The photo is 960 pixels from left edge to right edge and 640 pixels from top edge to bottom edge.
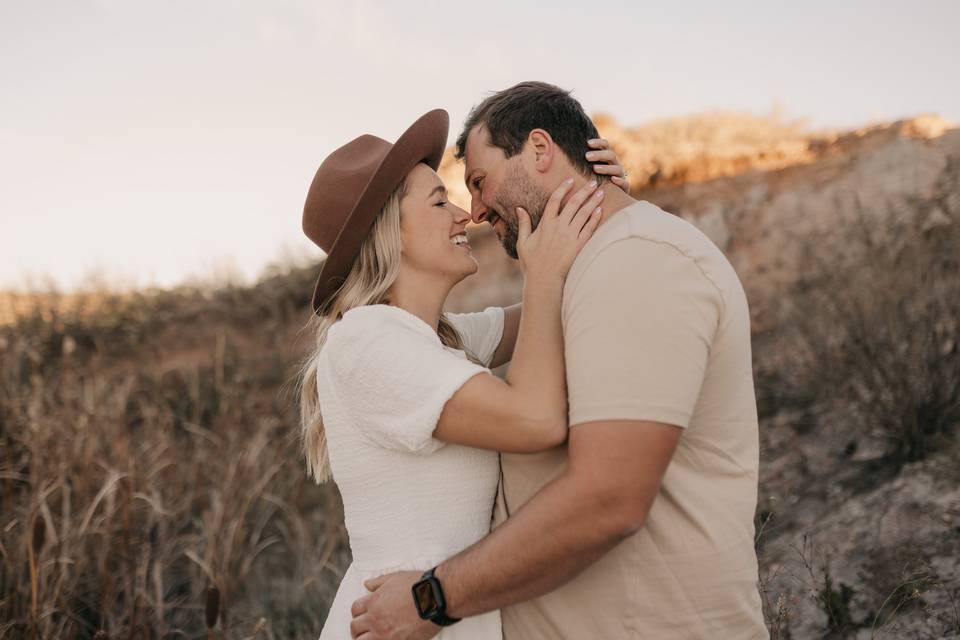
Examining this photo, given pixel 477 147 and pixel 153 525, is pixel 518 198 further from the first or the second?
pixel 153 525

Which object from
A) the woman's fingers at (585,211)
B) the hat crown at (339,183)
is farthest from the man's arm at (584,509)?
the hat crown at (339,183)

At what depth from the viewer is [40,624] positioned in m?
3.75

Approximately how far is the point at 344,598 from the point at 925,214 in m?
5.96

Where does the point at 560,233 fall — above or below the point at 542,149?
below

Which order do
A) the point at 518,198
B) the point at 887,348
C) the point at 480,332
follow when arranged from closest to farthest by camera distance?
the point at 518,198 → the point at 480,332 → the point at 887,348

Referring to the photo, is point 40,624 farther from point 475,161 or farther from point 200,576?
point 475,161

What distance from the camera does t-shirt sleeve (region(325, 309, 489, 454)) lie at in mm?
1716

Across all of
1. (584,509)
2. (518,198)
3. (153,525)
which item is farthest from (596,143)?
(153,525)

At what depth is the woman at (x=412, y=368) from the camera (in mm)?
1693

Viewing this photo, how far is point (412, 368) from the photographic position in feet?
5.72

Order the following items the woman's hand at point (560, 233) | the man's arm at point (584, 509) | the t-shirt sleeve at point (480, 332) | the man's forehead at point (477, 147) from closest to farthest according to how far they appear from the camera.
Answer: the man's arm at point (584, 509), the woman's hand at point (560, 233), the man's forehead at point (477, 147), the t-shirt sleeve at point (480, 332)

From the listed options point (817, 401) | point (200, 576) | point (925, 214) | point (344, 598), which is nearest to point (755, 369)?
point (817, 401)

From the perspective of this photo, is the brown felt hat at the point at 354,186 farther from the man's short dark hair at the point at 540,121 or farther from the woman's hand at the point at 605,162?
the woman's hand at the point at 605,162

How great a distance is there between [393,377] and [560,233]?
545mm
